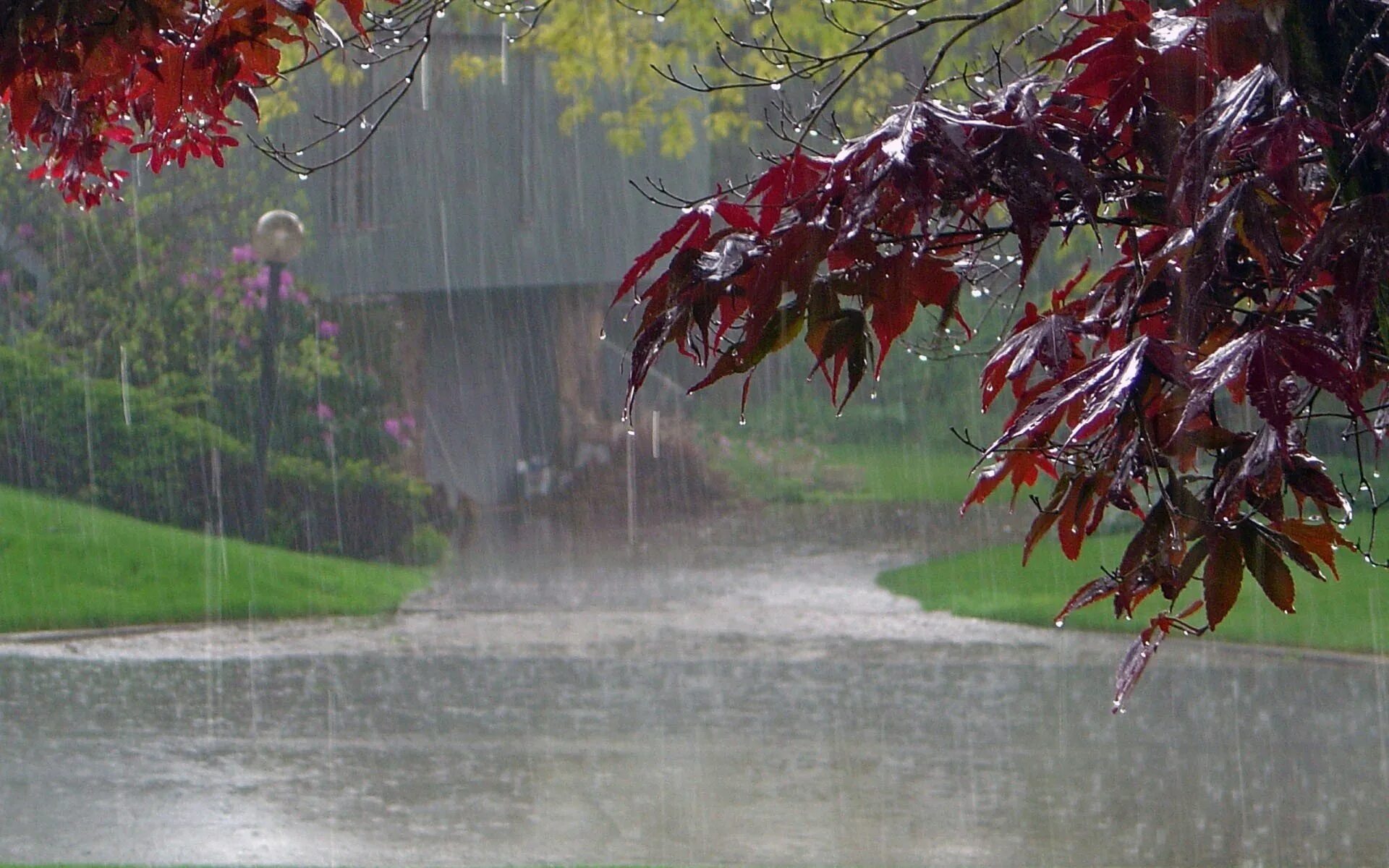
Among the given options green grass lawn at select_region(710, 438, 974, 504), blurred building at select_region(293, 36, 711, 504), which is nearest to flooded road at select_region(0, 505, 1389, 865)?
blurred building at select_region(293, 36, 711, 504)

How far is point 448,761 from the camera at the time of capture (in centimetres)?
711

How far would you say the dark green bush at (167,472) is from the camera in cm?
1449

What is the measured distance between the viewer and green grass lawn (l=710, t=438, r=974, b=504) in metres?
20.5

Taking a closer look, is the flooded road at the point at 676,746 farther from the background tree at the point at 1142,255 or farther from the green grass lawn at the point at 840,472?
the green grass lawn at the point at 840,472

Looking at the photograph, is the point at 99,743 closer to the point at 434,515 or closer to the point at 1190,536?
the point at 1190,536

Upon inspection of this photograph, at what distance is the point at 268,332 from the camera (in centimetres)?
1397

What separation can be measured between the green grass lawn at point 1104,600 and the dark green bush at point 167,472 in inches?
204

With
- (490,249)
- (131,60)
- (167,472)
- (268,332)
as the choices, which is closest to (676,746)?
(131,60)

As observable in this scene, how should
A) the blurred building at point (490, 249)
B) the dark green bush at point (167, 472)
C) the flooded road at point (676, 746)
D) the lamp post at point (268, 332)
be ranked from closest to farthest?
the flooded road at point (676, 746), the lamp post at point (268, 332), the dark green bush at point (167, 472), the blurred building at point (490, 249)

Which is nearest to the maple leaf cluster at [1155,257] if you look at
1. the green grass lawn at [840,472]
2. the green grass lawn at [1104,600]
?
the green grass lawn at [1104,600]

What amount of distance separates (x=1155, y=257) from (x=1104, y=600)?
31.3ft

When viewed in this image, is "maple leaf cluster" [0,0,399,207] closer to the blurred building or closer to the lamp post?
the lamp post

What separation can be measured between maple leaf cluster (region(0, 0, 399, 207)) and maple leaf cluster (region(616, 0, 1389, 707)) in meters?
0.95

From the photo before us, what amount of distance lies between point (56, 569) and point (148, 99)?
10.0 metres
